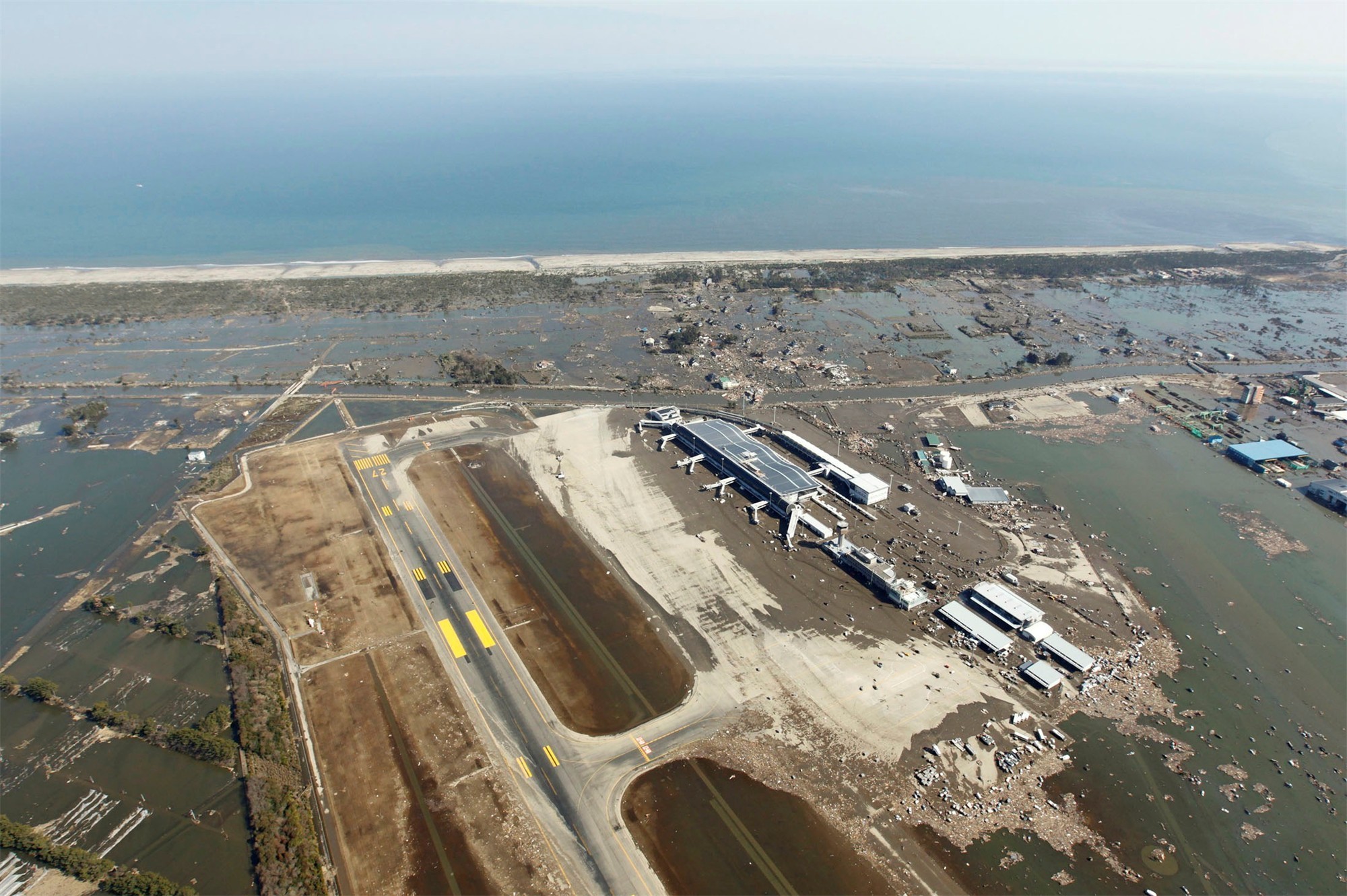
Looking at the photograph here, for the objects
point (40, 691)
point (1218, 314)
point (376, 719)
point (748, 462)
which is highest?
point (748, 462)

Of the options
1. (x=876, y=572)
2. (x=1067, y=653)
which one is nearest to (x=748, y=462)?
(x=876, y=572)

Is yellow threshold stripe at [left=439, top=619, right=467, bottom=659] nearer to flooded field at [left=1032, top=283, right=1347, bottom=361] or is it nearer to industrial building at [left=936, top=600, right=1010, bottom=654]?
industrial building at [left=936, top=600, right=1010, bottom=654]

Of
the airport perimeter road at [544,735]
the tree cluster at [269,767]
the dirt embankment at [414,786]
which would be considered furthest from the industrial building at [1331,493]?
the tree cluster at [269,767]

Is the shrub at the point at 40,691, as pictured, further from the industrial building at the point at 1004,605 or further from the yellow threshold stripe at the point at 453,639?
the industrial building at the point at 1004,605

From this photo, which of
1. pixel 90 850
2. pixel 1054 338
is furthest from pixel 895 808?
pixel 1054 338

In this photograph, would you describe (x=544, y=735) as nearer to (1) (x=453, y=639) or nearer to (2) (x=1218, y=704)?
(1) (x=453, y=639)

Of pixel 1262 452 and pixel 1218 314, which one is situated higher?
pixel 1218 314
